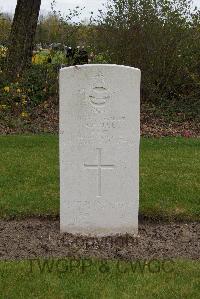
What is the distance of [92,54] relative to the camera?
13391 millimetres

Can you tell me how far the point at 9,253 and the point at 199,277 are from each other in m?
1.57

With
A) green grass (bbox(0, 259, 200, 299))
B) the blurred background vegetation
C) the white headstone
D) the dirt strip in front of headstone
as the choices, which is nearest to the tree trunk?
the blurred background vegetation

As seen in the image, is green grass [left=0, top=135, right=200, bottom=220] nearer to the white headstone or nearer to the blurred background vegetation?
the white headstone

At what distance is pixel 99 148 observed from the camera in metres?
5.23

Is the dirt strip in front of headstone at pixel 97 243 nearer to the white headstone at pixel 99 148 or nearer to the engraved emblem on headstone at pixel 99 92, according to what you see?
the white headstone at pixel 99 148

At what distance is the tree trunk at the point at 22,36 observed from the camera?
12.8 metres

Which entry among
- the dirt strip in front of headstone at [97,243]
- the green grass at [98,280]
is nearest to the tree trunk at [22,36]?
the dirt strip in front of headstone at [97,243]

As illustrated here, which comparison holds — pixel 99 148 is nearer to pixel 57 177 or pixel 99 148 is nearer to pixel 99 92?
pixel 99 92

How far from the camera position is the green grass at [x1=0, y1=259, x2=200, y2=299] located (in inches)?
167

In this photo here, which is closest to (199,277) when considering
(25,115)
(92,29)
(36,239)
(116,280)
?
(116,280)

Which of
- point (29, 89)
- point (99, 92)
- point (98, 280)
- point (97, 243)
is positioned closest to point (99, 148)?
point (99, 92)

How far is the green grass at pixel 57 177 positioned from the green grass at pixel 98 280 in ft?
4.42

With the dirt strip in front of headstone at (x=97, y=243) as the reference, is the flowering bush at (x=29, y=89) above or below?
above

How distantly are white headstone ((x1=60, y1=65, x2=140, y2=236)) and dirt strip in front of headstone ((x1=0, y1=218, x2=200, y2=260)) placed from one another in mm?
124
